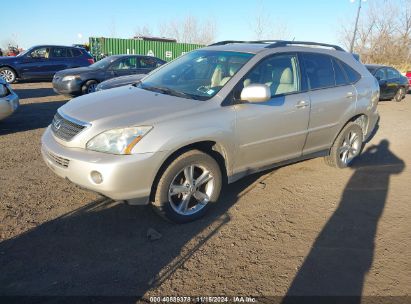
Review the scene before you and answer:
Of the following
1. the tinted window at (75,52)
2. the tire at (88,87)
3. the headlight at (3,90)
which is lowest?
the tire at (88,87)

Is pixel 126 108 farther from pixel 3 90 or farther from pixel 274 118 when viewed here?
pixel 3 90

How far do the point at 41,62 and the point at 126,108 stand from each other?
1309 centimetres

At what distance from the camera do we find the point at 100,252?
3049mm

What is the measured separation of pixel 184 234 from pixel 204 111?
122 centimetres

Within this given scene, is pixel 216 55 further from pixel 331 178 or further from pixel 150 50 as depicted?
pixel 150 50

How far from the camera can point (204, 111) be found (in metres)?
3.51

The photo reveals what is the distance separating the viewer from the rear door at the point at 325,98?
4.59m

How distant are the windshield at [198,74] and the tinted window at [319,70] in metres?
0.97

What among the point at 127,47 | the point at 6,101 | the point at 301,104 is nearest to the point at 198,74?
the point at 301,104

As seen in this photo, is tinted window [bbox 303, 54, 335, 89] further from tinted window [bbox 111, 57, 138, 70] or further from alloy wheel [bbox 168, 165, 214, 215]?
tinted window [bbox 111, 57, 138, 70]

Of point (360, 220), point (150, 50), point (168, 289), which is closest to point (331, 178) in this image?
point (360, 220)

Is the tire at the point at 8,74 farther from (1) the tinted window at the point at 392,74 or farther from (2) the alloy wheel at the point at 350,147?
(1) the tinted window at the point at 392,74

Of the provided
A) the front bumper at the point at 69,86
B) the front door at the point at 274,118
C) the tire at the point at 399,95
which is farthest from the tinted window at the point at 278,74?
the tire at the point at 399,95

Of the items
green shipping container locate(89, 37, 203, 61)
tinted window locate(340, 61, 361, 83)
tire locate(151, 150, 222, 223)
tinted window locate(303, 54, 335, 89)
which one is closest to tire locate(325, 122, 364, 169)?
tinted window locate(340, 61, 361, 83)
